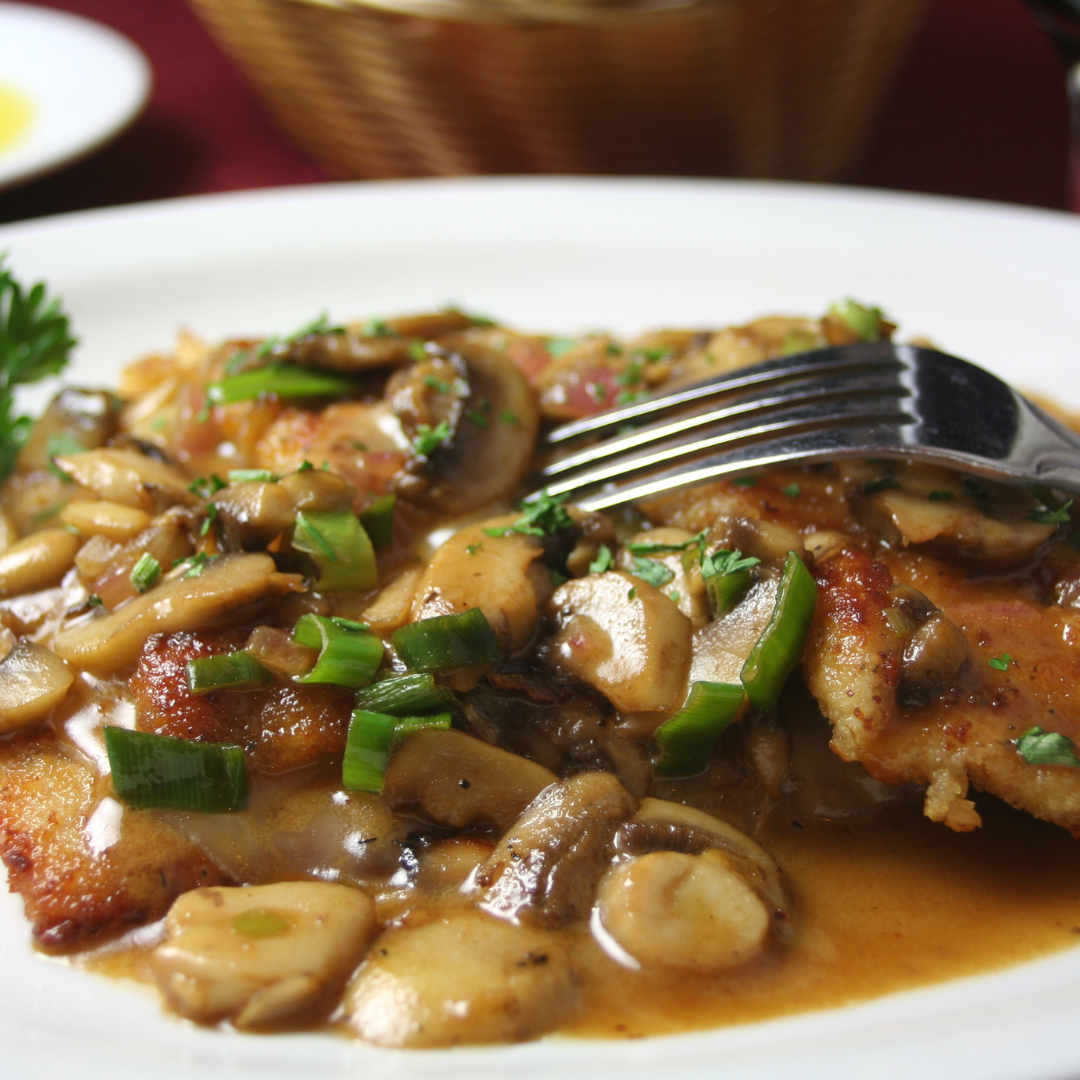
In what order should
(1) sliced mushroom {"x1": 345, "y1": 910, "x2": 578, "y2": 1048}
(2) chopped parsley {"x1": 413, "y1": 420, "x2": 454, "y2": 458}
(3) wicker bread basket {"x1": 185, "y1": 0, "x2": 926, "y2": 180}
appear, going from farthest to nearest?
(3) wicker bread basket {"x1": 185, "y1": 0, "x2": 926, "y2": 180} < (2) chopped parsley {"x1": 413, "y1": 420, "x2": 454, "y2": 458} < (1) sliced mushroom {"x1": 345, "y1": 910, "x2": 578, "y2": 1048}

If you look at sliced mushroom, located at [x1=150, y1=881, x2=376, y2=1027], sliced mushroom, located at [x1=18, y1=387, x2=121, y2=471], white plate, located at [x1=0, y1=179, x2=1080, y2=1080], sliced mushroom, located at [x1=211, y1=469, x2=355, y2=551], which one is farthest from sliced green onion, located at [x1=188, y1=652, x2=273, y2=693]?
white plate, located at [x1=0, y1=179, x2=1080, y2=1080]

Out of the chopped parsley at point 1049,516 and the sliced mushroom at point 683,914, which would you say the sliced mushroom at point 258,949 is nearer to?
the sliced mushroom at point 683,914

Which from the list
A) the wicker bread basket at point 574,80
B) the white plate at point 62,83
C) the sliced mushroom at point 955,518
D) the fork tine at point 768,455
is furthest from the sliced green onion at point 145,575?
the white plate at point 62,83

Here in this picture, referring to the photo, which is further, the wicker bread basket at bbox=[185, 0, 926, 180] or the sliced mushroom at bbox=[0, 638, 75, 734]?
the wicker bread basket at bbox=[185, 0, 926, 180]

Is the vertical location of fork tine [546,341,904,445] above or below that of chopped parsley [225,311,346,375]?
above

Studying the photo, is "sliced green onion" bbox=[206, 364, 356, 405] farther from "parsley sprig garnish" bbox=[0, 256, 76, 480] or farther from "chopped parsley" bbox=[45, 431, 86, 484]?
"parsley sprig garnish" bbox=[0, 256, 76, 480]
